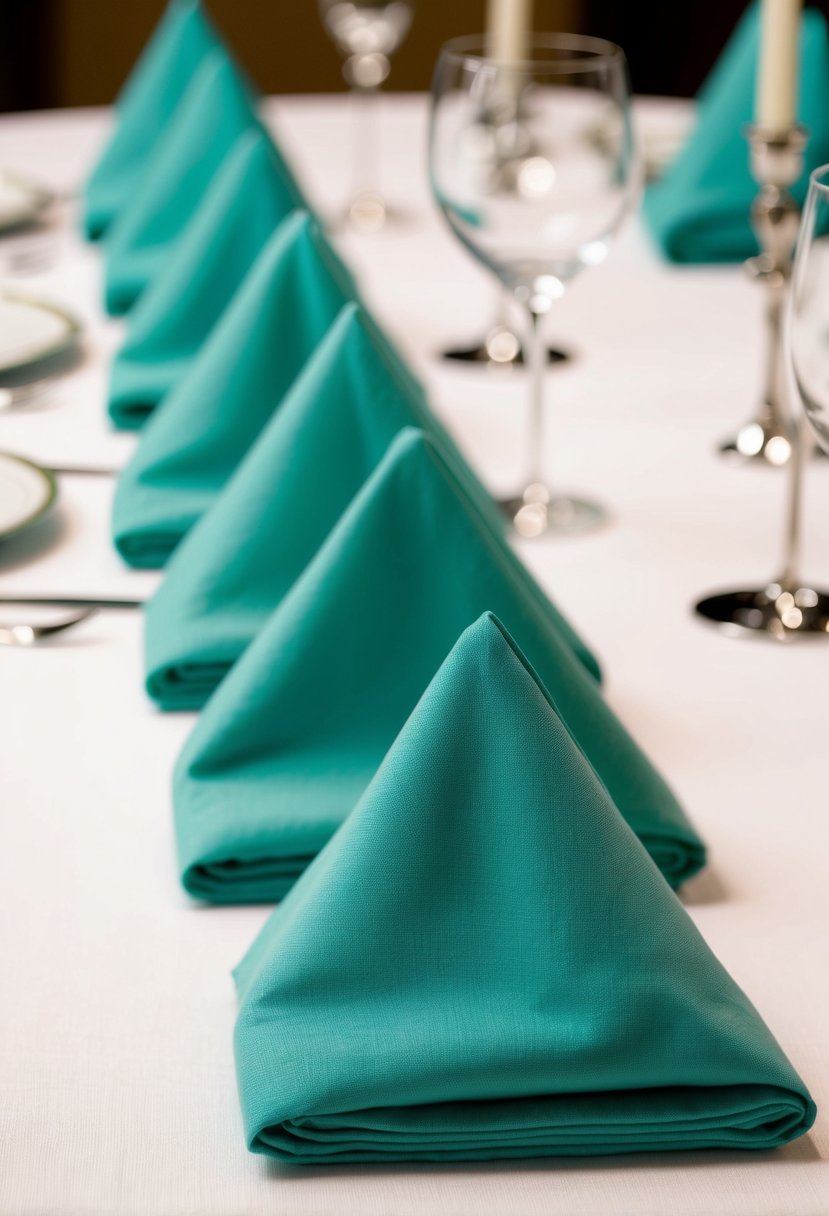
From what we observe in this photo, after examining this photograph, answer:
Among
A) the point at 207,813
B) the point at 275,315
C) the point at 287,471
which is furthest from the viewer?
the point at 275,315

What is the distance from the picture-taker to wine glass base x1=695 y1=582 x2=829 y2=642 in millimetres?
826

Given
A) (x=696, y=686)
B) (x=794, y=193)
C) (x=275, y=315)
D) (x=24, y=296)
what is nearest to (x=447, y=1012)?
(x=696, y=686)

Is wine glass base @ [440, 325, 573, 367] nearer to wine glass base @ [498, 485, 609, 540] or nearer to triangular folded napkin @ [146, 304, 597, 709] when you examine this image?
wine glass base @ [498, 485, 609, 540]

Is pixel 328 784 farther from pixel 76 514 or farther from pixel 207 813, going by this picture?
pixel 76 514

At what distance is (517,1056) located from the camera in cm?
46

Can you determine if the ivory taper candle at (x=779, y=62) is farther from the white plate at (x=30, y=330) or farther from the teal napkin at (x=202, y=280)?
the white plate at (x=30, y=330)

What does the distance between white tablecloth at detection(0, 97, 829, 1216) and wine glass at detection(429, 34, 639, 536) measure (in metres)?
0.07

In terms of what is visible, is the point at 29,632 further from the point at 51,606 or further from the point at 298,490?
the point at 298,490

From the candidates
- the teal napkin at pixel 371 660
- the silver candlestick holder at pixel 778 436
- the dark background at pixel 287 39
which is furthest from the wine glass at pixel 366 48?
the dark background at pixel 287 39

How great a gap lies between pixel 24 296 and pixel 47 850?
0.78 metres

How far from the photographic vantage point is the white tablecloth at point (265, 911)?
46 cm

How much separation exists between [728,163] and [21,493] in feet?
2.73

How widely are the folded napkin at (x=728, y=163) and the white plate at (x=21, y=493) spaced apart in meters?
0.78

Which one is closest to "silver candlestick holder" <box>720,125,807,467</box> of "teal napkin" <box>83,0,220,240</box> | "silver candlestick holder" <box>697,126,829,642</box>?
"silver candlestick holder" <box>697,126,829,642</box>
